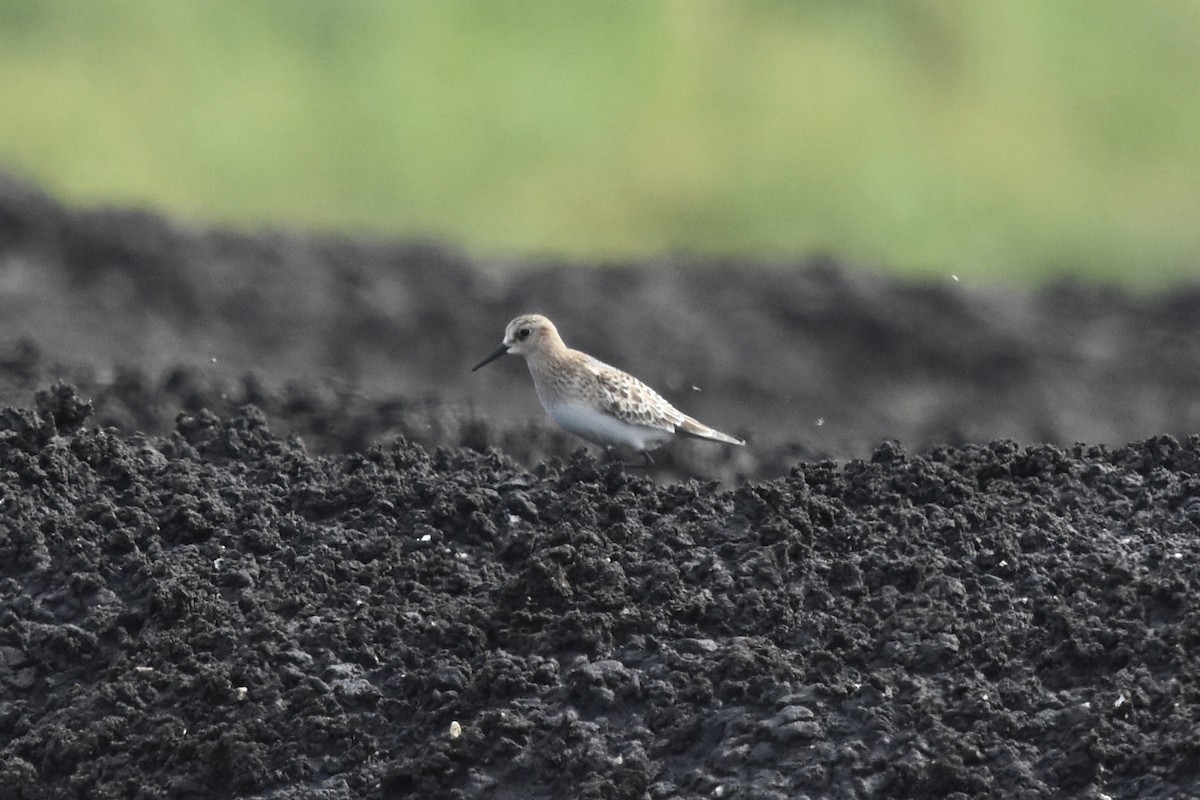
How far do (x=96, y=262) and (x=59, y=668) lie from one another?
36.8 feet

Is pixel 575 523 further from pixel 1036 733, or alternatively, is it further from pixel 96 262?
pixel 96 262

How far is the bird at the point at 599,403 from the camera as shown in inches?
396

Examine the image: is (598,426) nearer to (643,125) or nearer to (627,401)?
(627,401)

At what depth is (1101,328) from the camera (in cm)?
1961

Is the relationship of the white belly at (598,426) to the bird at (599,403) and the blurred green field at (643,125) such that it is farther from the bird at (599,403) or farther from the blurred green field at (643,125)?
the blurred green field at (643,125)

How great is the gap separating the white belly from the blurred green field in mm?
10873

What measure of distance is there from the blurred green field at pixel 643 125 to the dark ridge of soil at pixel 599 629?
12884 millimetres

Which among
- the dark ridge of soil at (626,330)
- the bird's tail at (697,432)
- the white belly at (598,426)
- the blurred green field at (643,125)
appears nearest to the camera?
the white belly at (598,426)

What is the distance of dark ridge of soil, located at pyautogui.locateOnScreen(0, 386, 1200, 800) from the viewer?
655cm

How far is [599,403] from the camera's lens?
33.0 feet

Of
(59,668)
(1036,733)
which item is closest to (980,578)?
(1036,733)

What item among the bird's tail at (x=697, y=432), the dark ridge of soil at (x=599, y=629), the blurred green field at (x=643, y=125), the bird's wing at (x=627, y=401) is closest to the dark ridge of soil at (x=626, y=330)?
the blurred green field at (x=643, y=125)

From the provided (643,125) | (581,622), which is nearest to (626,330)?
(643,125)

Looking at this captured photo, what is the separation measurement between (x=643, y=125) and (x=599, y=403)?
49.4ft
